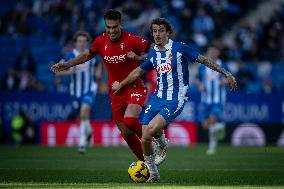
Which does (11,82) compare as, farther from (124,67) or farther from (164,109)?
(164,109)

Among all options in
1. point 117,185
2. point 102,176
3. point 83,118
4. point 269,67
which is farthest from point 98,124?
point 117,185

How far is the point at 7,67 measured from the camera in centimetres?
2580

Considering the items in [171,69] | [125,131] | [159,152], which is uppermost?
[171,69]

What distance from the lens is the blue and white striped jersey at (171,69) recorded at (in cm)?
1208

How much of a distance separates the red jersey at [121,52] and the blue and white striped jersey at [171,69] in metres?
0.61

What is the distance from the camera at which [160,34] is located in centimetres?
1205

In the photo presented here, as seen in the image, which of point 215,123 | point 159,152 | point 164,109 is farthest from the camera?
point 215,123

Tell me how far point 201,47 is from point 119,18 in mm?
14161

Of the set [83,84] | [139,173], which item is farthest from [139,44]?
[83,84]

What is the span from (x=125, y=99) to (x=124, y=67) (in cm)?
49

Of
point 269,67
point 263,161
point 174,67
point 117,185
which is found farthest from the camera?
point 269,67

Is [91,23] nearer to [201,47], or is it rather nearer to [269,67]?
[201,47]

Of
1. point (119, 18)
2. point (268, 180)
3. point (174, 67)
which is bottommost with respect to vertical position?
point (268, 180)

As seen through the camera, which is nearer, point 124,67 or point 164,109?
point 164,109
